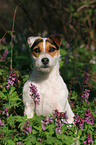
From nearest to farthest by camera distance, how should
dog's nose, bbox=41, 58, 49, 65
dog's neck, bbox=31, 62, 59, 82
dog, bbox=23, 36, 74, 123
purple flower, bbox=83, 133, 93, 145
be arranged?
purple flower, bbox=83, 133, 93, 145 → dog's nose, bbox=41, 58, 49, 65 → dog, bbox=23, 36, 74, 123 → dog's neck, bbox=31, 62, 59, 82

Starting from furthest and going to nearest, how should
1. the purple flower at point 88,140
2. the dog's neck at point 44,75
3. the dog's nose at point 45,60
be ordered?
the dog's neck at point 44,75 < the dog's nose at point 45,60 < the purple flower at point 88,140

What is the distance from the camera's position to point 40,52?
366 centimetres

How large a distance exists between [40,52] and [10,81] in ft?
2.31

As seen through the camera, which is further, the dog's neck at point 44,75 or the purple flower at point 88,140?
the dog's neck at point 44,75

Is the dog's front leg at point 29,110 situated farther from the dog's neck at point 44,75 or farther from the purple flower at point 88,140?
the purple flower at point 88,140

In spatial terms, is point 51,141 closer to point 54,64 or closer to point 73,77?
point 54,64

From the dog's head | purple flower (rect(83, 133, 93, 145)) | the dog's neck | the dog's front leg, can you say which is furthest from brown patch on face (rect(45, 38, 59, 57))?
purple flower (rect(83, 133, 93, 145))

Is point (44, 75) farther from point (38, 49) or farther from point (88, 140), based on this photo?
point (88, 140)

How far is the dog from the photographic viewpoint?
11.9ft

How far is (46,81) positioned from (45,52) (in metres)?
0.51

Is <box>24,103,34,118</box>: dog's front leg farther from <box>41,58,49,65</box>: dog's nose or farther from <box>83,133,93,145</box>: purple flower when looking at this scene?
<box>83,133,93,145</box>: purple flower

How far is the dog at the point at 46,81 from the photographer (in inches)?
143

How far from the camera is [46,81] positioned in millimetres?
3756

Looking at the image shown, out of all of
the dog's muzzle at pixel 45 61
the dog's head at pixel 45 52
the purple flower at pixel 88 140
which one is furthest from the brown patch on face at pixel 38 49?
the purple flower at pixel 88 140
